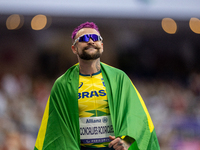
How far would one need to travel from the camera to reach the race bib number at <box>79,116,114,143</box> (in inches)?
77.7

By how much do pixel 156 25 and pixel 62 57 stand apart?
89.8 inches

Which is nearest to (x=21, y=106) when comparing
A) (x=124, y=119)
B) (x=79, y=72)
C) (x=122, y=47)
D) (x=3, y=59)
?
(x=3, y=59)

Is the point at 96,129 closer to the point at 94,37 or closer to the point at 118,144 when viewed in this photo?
the point at 118,144

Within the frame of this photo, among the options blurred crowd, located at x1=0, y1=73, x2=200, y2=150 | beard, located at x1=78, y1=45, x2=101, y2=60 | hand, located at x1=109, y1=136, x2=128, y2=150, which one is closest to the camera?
hand, located at x1=109, y1=136, x2=128, y2=150

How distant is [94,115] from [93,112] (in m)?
0.02

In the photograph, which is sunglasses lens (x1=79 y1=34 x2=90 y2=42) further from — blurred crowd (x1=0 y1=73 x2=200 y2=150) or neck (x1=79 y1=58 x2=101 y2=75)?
blurred crowd (x1=0 y1=73 x2=200 y2=150)

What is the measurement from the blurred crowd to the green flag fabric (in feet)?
Result: 11.2

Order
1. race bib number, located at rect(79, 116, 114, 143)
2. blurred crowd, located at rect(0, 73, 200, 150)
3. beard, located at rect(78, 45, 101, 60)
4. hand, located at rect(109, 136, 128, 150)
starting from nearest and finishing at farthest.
A: hand, located at rect(109, 136, 128, 150)
race bib number, located at rect(79, 116, 114, 143)
beard, located at rect(78, 45, 101, 60)
blurred crowd, located at rect(0, 73, 200, 150)

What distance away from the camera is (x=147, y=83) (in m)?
6.48

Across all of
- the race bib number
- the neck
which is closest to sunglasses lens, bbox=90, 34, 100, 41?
the neck

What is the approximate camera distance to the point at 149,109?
594 centimetres

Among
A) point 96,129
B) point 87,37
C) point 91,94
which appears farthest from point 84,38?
point 96,129

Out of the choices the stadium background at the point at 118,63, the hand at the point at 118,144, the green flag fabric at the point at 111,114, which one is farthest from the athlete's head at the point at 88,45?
the stadium background at the point at 118,63

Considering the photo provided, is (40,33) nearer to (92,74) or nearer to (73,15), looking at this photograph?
(73,15)
